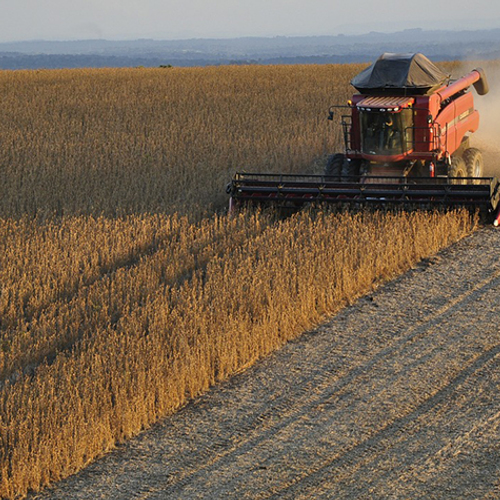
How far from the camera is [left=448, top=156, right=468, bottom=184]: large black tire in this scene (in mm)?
11430

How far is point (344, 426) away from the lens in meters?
5.61

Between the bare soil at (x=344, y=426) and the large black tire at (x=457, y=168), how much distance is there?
4057mm

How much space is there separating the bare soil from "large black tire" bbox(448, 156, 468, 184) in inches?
160

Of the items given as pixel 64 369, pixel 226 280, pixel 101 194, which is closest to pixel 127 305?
pixel 226 280

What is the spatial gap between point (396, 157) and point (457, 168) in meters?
0.94

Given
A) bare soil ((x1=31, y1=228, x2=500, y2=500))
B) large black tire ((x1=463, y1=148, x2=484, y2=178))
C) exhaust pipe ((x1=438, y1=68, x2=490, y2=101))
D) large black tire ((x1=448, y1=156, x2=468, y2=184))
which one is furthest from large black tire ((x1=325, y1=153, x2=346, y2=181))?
bare soil ((x1=31, y1=228, x2=500, y2=500))

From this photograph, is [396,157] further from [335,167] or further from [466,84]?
[466,84]

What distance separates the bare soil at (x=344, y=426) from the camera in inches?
194

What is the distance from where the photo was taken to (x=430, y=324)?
746 centimetres

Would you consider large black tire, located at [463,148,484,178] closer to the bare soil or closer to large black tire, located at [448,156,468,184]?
large black tire, located at [448,156,468,184]

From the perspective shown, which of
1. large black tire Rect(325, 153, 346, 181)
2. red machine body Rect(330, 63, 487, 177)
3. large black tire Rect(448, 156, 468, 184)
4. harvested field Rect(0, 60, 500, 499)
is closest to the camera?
harvested field Rect(0, 60, 500, 499)

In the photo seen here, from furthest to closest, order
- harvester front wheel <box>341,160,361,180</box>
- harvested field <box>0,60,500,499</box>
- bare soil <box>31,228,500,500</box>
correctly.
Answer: harvester front wheel <box>341,160,361,180</box> → harvested field <box>0,60,500,499</box> → bare soil <box>31,228,500,500</box>

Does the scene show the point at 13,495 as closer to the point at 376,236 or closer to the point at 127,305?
the point at 127,305

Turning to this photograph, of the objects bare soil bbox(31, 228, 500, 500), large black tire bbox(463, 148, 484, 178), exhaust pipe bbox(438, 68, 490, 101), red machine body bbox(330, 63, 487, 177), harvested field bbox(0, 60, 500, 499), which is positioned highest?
exhaust pipe bbox(438, 68, 490, 101)
